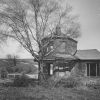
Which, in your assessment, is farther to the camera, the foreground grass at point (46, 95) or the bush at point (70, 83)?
the bush at point (70, 83)

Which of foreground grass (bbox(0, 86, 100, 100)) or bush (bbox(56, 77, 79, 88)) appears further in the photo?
bush (bbox(56, 77, 79, 88))

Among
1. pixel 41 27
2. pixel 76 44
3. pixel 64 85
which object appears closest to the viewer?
pixel 64 85

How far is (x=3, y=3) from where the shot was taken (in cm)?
1789

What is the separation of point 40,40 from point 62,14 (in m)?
4.76

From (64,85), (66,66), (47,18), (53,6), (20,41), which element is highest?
(53,6)

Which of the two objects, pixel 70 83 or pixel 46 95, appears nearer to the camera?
pixel 46 95

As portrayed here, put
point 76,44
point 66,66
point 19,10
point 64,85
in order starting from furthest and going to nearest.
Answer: point 76,44, point 66,66, point 19,10, point 64,85

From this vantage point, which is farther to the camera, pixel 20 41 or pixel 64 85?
pixel 20 41

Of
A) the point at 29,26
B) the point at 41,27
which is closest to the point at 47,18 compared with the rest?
the point at 41,27

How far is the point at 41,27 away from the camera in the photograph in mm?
18906

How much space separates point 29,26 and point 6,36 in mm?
3330

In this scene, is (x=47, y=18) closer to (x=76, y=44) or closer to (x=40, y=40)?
(x=40, y=40)

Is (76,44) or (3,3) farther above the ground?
(3,3)

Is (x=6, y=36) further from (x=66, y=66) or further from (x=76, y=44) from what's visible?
(x=76, y=44)
